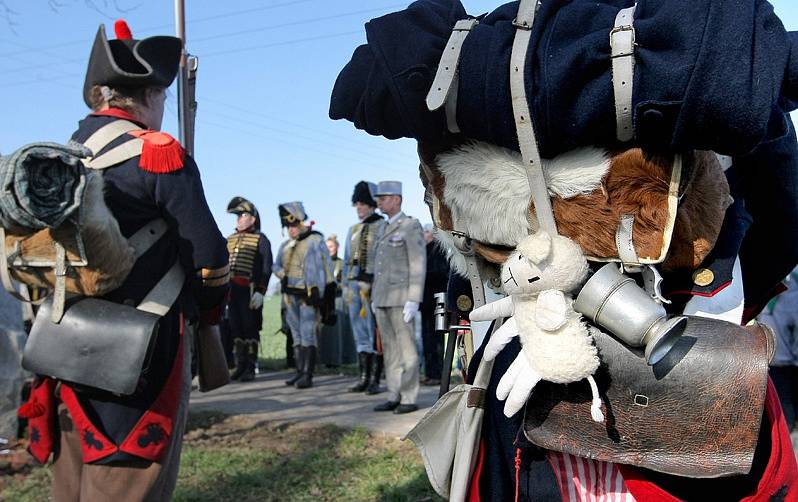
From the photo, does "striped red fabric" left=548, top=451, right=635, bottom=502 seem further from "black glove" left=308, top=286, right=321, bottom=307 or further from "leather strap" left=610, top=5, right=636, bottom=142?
"black glove" left=308, top=286, right=321, bottom=307

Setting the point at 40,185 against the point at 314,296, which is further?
the point at 314,296

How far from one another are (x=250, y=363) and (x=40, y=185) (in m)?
7.94

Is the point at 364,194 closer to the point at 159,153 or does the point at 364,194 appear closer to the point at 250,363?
the point at 250,363

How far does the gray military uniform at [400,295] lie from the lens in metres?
7.00

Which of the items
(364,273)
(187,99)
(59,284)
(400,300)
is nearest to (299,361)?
(364,273)

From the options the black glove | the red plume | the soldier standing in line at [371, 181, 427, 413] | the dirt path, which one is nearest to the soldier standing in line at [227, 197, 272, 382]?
the dirt path

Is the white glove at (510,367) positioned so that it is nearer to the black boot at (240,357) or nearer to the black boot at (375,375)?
the black boot at (375,375)

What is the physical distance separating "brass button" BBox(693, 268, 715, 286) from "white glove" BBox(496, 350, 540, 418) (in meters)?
0.39

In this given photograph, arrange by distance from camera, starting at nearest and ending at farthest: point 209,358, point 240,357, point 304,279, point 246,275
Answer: point 209,358 → point 304,279 → point 246,275 → point 240,357

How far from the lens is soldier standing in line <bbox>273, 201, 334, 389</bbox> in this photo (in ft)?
30.3

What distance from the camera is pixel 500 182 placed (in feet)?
4.90

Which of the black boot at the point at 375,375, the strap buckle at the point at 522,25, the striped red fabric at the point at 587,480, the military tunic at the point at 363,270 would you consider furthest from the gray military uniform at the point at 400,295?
the strap buckle at the point at 522,25

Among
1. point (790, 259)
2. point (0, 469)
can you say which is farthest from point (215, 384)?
point (0, 469)

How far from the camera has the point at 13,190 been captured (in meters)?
2.25
